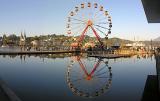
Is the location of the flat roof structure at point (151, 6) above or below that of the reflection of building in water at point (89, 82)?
above

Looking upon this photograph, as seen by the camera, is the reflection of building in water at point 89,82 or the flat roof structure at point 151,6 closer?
the reflection of building in water at point 89,82

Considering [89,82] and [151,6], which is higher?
[151,6]

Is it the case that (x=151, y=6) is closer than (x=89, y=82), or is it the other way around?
(x=89, y=82)

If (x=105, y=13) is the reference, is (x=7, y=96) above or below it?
below

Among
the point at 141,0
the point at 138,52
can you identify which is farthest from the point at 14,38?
the point at 141,0

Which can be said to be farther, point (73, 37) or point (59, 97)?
point (73, 37)

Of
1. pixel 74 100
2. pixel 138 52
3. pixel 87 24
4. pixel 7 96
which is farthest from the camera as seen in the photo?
pixel 138 52

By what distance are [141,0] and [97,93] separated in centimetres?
665

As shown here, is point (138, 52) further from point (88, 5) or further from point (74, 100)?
point (74, 100)

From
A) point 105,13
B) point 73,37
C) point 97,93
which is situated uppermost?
point 105,13

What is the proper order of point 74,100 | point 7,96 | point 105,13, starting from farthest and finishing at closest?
1. point 105,13
2. point 74,100
3. point 7,96

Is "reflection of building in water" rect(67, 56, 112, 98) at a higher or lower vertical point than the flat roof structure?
lower

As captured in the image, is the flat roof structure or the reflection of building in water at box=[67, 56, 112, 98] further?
the flat roof structure

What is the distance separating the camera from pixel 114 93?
16844 millimetres
